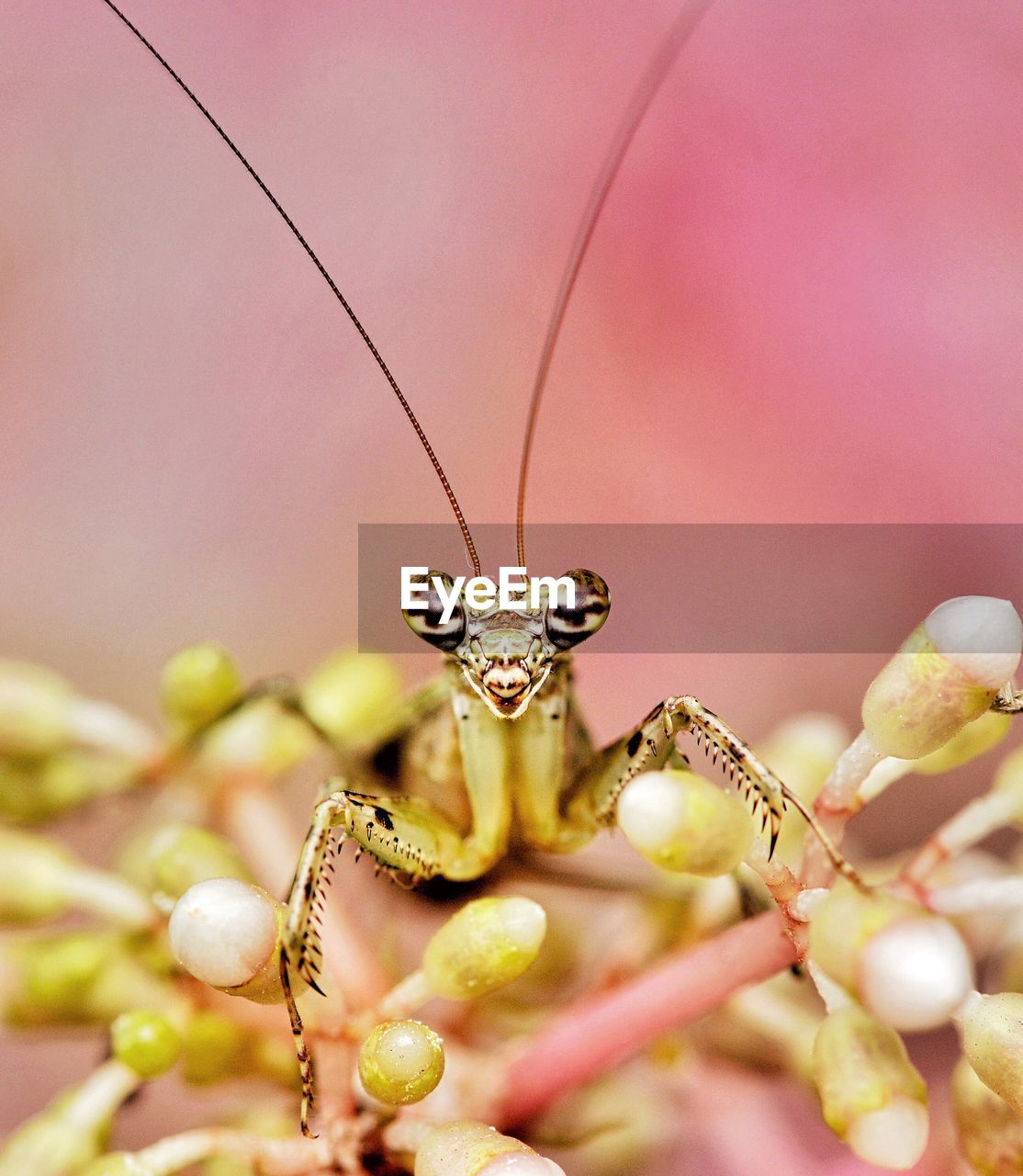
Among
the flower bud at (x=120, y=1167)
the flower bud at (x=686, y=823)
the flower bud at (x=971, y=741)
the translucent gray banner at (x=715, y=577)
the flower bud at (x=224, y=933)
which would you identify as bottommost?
the flower bud at (x=120, y=1167)

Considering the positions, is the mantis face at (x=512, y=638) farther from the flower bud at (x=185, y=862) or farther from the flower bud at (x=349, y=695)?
the flower bud at (x=185, y=862)

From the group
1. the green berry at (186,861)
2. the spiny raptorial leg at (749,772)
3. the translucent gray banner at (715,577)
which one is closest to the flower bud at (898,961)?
the spiny raptorial leg at (749,772)

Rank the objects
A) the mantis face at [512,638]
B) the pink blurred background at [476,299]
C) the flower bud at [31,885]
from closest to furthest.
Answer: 1. the flower bud at [31,885]
2. the mantis face at [512,638]
3. the pink blurred background at [476,299]

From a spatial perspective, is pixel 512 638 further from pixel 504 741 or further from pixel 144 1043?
pixel 144 1043

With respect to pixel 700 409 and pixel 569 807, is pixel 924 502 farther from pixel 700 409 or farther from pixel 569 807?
pixel 569 807

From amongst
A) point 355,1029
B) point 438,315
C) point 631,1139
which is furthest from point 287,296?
point 631,1139

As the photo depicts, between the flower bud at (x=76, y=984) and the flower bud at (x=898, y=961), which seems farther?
the flower bud at (x=76, y=984)

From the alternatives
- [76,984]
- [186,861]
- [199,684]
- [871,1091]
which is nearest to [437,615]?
[199,684]
